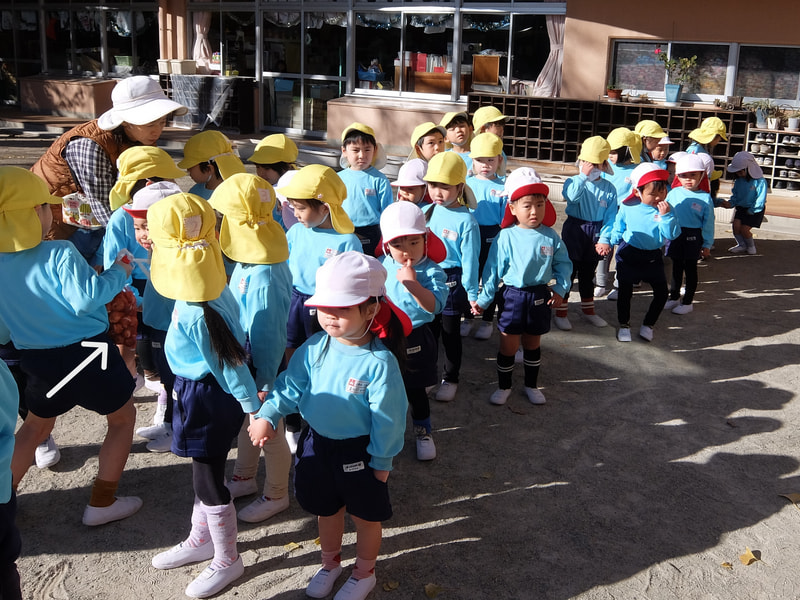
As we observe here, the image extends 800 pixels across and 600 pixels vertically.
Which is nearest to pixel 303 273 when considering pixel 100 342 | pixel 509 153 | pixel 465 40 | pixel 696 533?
pixel 100 342

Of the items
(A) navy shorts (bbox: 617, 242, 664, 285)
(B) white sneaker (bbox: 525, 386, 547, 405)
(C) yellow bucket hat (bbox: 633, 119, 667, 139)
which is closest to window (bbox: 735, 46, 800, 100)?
(C) yellow bucket hat (bbox: 633, 119, 667, 139)

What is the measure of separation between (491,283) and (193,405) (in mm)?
2439

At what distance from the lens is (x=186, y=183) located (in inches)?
472

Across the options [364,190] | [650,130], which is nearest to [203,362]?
[364,190]

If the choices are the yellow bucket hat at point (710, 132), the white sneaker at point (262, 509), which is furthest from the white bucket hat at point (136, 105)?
the yellow bucket hat at point (710, 132)

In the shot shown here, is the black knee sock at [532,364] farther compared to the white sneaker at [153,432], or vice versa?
the black knee sock at [532,364]

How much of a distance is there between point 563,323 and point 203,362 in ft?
Answer: 13.5

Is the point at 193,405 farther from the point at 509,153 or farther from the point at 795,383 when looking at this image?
the point at 509,153

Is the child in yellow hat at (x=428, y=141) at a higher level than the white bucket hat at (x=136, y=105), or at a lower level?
lower

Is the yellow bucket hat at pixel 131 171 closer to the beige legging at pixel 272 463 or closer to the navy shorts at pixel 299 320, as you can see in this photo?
the navy shorts at pixel 299 320

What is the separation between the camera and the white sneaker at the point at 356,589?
10.7 ft

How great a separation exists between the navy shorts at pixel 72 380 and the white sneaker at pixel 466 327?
3.35m

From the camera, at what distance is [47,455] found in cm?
431

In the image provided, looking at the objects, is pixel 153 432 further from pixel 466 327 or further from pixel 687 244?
pixel 687 244
